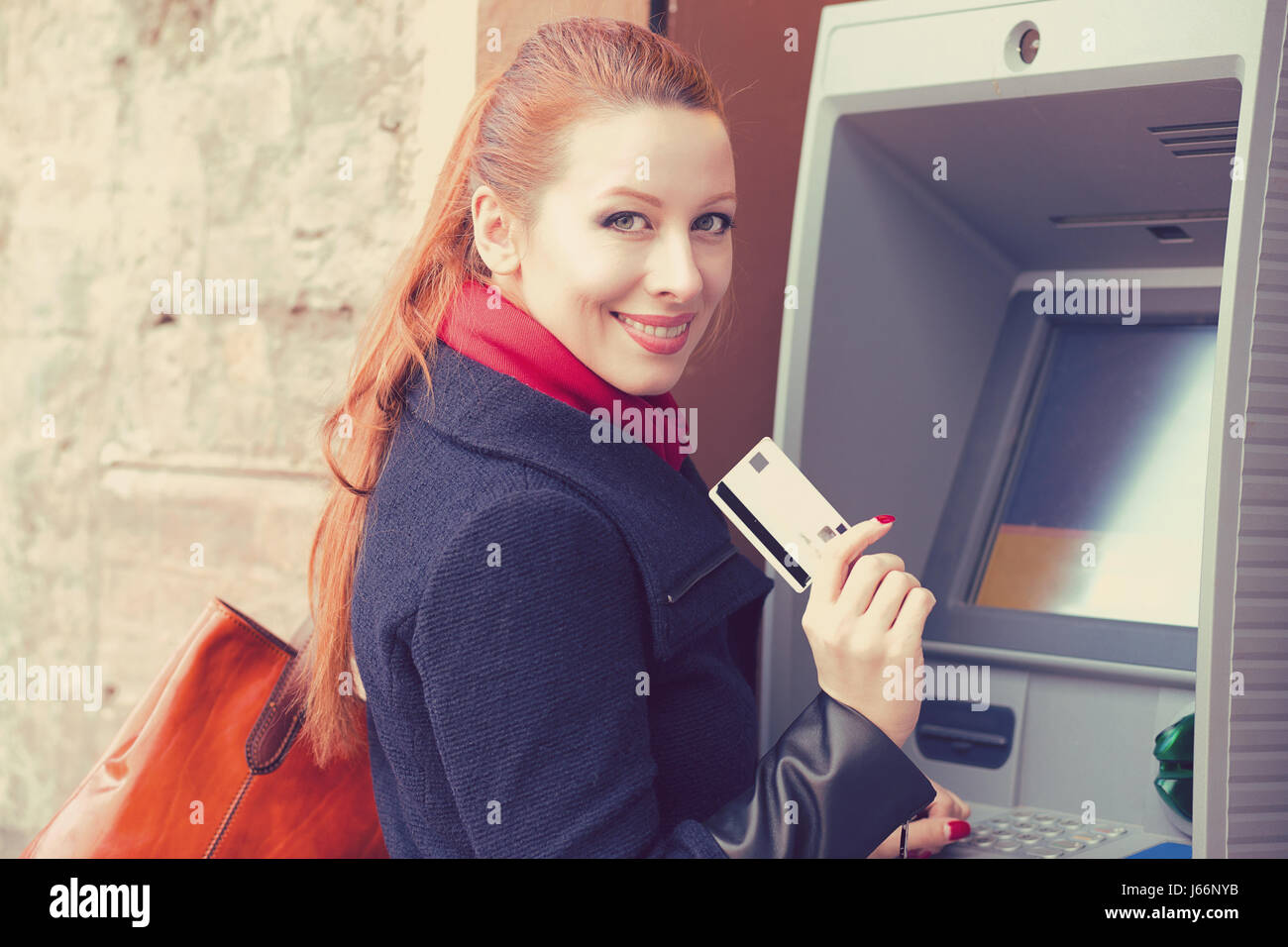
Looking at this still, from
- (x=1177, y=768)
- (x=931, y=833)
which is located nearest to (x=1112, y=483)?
(x=1177, y=768)

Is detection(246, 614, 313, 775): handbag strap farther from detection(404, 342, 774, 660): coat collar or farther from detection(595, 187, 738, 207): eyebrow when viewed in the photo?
detection(595, 187, 738, 207): eyebrow

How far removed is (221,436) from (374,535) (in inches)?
58.7

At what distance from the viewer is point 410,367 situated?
1.26 m

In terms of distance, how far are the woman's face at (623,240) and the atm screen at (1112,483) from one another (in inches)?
28.8

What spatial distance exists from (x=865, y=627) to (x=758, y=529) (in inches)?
7.4

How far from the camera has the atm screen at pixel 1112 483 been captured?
5.25 ft

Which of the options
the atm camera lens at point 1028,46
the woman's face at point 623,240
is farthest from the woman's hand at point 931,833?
the atm camera lens at point 1028,46

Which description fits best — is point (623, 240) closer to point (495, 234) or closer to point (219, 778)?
point (495, 234)

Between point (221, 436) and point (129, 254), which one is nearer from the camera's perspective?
point (221, 436)

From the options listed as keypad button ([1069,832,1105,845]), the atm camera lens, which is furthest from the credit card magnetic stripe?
the atm camera lens

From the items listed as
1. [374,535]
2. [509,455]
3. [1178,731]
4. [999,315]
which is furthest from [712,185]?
[1178,731]

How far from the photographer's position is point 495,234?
1.26 m
